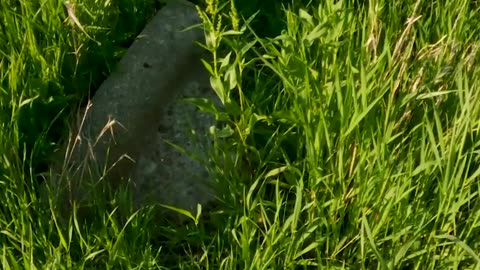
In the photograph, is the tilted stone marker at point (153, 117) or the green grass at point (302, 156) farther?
the tilted stone marker at point (153, 117)

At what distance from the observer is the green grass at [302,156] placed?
2006 mm

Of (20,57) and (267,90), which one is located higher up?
(20,57)

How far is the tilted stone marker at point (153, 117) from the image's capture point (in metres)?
2.25

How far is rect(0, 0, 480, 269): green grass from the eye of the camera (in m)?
2.01

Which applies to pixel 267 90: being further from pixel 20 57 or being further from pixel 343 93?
pixel 20 57

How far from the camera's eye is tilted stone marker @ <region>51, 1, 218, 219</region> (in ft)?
7.37

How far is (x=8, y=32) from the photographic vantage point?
7.76 ft

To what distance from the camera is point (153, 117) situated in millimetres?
2387

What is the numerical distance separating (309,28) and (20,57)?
813 millimetres

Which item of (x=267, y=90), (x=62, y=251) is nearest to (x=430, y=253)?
(x=267, y=90)

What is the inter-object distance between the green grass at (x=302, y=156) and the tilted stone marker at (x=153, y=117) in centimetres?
9

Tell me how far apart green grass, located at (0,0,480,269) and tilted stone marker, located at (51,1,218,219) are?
0.28 feet

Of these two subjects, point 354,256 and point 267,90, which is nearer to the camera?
point 354,256

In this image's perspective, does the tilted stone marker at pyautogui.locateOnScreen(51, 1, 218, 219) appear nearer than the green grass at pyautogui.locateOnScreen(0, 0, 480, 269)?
No
